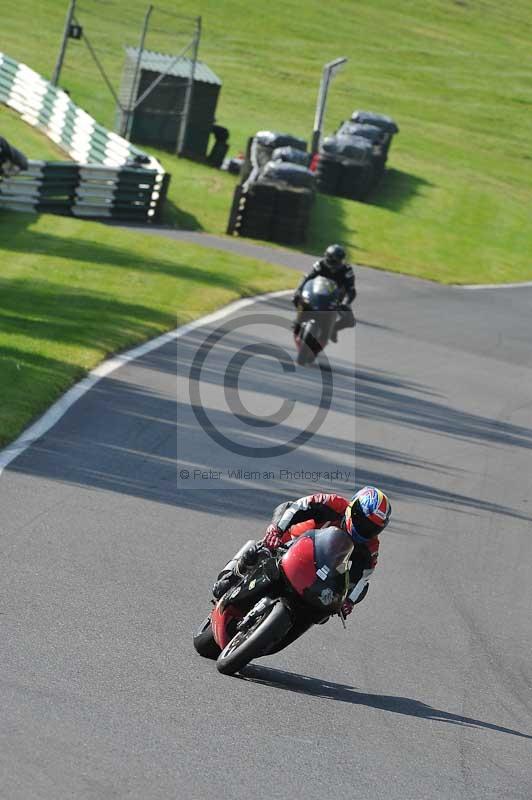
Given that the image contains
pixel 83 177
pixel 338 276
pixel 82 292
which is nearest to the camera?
pixel 338 276

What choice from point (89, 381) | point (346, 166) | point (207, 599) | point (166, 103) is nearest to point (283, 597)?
point (207, 599)

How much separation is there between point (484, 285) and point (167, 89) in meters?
11.9

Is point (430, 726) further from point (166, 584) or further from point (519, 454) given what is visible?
point (519, 454)

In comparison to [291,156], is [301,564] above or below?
above

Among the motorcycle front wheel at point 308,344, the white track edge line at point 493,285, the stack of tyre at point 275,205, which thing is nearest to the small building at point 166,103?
the stack of tyre at point 275,205

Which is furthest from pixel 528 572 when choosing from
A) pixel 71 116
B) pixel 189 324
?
pixel 71 116

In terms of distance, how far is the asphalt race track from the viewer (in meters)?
6.25

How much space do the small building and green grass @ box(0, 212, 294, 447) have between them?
1099 centimetres

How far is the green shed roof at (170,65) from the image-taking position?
39.2 m

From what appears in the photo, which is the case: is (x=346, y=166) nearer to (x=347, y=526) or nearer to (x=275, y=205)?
(x=275, y=205)

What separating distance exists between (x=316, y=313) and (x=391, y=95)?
157 feet

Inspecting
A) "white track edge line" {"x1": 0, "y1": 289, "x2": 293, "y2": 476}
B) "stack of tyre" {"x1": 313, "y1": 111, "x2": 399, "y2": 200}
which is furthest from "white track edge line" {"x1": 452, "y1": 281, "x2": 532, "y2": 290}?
"white track edge line" {"x1": 0, "y1": 289, "x2": 293, "y2": 476}

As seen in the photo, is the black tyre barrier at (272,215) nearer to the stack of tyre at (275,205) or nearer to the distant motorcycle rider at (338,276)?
the stack of tyre at (275,205)

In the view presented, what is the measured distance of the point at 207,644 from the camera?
25.4 feet
